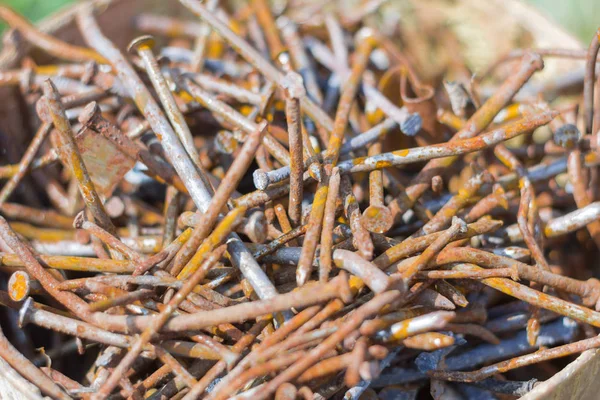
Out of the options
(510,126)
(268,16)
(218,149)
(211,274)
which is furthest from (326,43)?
(211,274)

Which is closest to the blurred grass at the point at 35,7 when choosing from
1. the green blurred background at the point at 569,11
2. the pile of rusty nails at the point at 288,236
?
the green blurred background at the point at 569,11

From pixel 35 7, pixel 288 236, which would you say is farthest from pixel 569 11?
pixel 35 7

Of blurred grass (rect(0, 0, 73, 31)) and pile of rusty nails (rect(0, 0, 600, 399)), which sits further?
blurred grass (rect(0, 0, 73, 31))

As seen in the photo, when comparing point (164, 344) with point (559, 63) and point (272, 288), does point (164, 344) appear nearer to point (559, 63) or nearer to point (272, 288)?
→ point (272, 288)

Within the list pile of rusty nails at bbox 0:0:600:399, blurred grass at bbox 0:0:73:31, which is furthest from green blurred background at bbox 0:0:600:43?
pile of rusty nails at bbox 0:0:600:399

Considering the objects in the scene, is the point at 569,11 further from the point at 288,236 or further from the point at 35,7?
the point at 35,7

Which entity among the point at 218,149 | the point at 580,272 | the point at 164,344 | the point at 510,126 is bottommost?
the point at 580,272

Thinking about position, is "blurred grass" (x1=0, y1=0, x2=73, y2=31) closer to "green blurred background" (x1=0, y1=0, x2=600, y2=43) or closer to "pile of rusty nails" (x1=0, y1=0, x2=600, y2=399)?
"green blurred background" (x1=0, y1=0, x2=600, y2=43)
